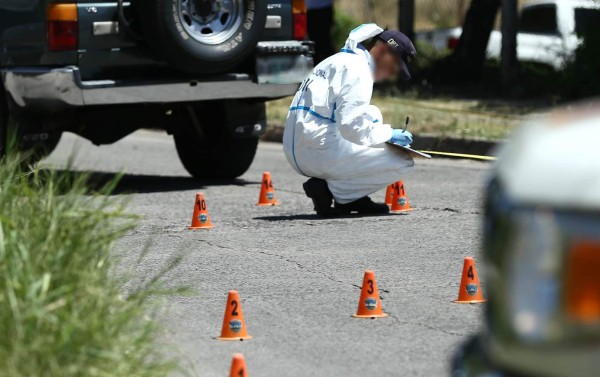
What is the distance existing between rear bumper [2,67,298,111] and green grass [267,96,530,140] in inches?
131

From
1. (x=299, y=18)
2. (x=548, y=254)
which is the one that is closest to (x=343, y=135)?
(x=299, y=18)

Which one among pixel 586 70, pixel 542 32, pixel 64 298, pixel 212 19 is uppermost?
pixel 64 298

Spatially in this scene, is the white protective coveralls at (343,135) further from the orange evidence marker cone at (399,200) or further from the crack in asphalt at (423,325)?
the crack in asphalt at (423,325)

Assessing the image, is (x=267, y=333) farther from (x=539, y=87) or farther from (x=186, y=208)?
(x=539, y=87)

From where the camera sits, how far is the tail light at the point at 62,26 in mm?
9883

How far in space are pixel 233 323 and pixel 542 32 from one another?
14244 mm

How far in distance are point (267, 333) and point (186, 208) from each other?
4.08 meters

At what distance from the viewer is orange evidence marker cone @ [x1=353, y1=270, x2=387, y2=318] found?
5.91 metres

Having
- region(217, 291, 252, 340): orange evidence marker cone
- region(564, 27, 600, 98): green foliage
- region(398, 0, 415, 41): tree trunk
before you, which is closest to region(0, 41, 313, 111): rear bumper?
region(564, 27, 600, 98): green foliage

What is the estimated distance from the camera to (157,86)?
33.7 ft

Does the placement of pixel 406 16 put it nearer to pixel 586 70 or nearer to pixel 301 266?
pixel 586 70

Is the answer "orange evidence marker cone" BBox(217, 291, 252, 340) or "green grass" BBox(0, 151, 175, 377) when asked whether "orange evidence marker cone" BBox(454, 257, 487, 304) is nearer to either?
"orange evidence marker cone" BBox(217, 291, 252, 340)

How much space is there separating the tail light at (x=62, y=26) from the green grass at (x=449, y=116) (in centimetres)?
448

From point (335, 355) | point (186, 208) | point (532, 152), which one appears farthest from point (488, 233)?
point (186, 208)
